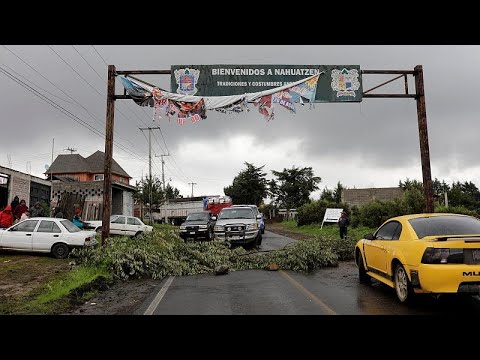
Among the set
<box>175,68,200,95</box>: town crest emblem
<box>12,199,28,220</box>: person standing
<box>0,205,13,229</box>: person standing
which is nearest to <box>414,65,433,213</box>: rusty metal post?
<box>175,68,200,95</box>: town crest emblem

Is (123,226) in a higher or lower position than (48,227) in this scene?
lower

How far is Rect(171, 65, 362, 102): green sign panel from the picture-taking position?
1423 cm

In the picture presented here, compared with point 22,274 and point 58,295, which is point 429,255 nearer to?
point 58,295

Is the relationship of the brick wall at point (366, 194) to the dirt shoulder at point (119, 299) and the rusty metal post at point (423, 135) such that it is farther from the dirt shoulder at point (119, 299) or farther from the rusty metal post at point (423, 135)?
the dirt shoulder at point (119, 299)

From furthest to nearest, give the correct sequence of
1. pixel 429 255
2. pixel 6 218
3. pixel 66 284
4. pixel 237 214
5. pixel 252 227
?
1. pixel 237 214
2. pixel 252 227
3. pixel 6 218
4. pixel 66 284
5. pixel 429 255

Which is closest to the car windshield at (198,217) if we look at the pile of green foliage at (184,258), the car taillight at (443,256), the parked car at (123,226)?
the parked car at (123,226)

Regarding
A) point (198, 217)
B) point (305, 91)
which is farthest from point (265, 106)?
point (198, 217)

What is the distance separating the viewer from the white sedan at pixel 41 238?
1488cm

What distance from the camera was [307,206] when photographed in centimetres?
4191

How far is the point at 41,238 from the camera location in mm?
14984

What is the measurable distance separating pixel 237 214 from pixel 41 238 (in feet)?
28.7

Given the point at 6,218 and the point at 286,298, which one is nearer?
the point at 286,298
